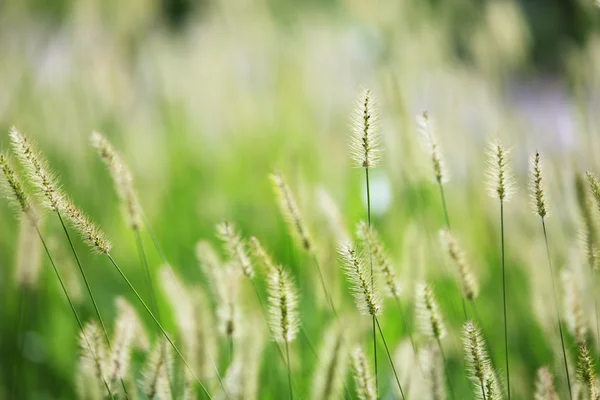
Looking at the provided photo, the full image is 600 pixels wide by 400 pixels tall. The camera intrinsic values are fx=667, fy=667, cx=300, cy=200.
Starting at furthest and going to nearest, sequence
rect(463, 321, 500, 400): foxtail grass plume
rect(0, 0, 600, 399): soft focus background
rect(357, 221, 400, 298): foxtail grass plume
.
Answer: rect(0, 0, 600, 399): soft focus background, rect(357, 221, 400, 298): foxtail grass plume, rect(463, 321, 500, 400): foxtail grass plume

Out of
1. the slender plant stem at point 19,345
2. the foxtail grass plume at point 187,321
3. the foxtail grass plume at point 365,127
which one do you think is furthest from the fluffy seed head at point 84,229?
the slender plant stem at point 19,345

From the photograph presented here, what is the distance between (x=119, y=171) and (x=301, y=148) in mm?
1350

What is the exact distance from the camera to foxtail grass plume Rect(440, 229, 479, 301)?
0.73 m

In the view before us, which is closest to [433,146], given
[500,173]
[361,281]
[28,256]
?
[500,173]

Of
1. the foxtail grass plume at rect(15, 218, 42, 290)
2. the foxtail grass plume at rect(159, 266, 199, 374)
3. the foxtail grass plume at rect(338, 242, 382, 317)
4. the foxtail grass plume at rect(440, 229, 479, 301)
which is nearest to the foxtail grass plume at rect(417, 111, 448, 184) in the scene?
the foxtail grass plume at rect(440, 229, 479, 301)

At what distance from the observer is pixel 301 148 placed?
6.72 ft

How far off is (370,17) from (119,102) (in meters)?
0.72

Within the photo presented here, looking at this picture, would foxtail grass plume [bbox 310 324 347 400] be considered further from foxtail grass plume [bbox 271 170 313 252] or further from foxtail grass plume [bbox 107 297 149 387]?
foxtail grass plume [bbox 107 297 149 387]

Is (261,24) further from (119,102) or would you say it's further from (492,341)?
(492,341)

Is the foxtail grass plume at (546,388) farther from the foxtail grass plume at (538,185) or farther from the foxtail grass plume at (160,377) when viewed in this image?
the foxtail grass plume at (160,377)

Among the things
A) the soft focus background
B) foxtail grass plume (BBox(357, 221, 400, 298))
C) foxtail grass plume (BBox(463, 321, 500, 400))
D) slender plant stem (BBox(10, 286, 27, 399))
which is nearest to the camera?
foxtail grass plume (BBox(463, 321, 500, 400))

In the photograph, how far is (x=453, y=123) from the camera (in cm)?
158

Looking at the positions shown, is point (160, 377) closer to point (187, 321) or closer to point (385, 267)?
point (187, 321)

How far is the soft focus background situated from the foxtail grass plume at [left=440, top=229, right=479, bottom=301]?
0.12 m
